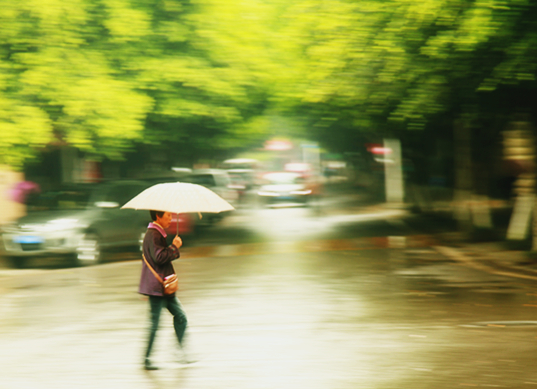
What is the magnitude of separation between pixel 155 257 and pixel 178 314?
26.1 inches

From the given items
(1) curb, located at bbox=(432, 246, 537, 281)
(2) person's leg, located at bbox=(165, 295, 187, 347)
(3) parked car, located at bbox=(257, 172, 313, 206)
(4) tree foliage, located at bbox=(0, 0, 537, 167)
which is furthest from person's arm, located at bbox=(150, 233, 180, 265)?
(3) parked car, located at bbox=(257, 172, 313, 206)

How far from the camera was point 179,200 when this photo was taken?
20.4 ft

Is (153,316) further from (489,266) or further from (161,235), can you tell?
(489,266)

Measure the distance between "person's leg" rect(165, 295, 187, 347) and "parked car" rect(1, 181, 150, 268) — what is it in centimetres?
806

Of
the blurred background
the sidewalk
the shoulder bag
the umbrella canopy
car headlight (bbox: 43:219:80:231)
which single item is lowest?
the sidewalk

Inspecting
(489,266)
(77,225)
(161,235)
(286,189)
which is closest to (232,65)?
(77,225)

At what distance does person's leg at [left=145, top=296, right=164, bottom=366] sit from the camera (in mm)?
6391

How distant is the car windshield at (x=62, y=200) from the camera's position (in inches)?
586

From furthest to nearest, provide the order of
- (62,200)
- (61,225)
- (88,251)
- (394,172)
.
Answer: (394,172)
(62,200)
(88,251)
(61,225)

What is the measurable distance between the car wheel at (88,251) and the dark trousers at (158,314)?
8107mm

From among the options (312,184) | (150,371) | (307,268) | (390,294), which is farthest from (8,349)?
(312,184)

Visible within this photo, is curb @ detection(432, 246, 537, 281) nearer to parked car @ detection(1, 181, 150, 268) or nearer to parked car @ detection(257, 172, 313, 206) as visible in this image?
parked car @ detection(1, 181, 150, 268)

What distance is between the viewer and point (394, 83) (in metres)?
13.5

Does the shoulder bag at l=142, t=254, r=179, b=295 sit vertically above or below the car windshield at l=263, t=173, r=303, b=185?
above
